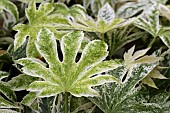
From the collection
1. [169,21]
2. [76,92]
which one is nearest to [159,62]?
[169,21]

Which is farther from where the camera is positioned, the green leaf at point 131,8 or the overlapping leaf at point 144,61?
the green leaf at point 131,8

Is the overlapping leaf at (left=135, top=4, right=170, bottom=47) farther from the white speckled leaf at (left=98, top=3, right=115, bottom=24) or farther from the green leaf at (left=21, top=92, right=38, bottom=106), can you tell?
the green leaf at (left=21, top=92, right=38, bottom=106)

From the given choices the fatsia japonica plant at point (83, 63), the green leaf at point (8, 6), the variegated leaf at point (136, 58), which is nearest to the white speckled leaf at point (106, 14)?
the fatsia japonica plant at point (83, 63)

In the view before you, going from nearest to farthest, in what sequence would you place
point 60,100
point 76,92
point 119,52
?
1. point 76,92
2. point 60,100
3. point 119,52

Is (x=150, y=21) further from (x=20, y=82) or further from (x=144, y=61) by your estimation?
(x=20, y=82)

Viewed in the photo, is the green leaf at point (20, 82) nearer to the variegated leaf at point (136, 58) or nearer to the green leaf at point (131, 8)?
the variegated leaf at point (136, 58)

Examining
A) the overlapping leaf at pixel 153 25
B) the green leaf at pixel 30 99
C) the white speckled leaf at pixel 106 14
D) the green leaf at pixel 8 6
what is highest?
the green leaf at pixel 8 6

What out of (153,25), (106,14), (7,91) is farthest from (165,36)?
(7,91)

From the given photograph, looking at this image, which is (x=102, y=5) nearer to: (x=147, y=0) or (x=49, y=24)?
(x=147, y=0)
